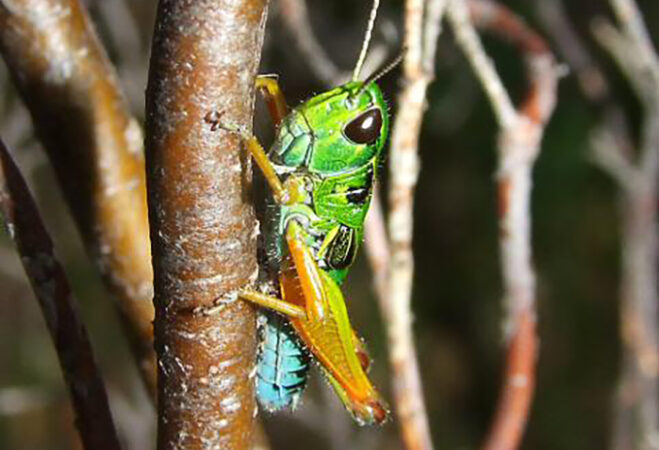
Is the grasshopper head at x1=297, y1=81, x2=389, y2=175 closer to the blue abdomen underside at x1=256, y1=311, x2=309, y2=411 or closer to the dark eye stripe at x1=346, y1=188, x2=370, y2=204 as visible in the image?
the dark eye stripe at x1=346, y1=188, x2=370, y2=204

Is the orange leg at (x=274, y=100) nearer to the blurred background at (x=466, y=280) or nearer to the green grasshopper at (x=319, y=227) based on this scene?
the green grasshopper at (x=319, y=227)

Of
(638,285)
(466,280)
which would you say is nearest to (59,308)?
(638,285)

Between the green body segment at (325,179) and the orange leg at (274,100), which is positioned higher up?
the orange leg at (274,100)

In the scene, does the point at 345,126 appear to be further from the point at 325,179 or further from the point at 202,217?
the point at 202,217

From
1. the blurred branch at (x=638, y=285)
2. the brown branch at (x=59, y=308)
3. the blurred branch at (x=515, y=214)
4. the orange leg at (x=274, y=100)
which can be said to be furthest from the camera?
the blurred branch at (x=638, y=285)

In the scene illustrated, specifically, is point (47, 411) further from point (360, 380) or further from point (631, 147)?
point (360, 380)

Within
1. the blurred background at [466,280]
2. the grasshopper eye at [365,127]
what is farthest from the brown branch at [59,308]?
the blurred background at [466,280]

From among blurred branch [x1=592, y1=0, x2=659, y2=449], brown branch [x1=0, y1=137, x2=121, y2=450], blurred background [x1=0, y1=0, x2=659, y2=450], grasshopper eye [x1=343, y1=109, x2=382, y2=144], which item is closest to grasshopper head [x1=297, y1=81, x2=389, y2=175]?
grasshopper eye [x1=343, y1=109, x2=382, y2=144]
